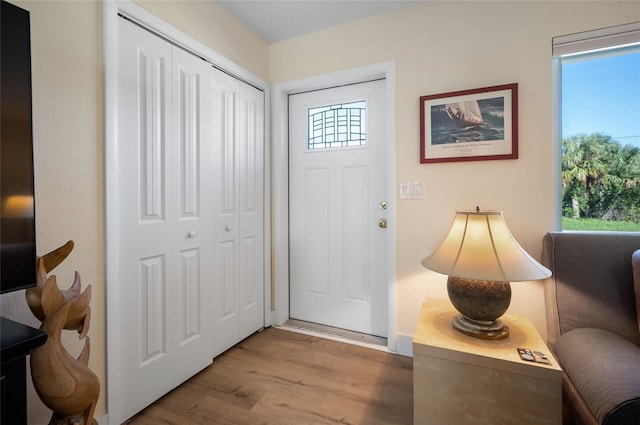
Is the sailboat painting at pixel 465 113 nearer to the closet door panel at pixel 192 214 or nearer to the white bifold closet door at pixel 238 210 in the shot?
the white bifold closet door at pixel 238 210

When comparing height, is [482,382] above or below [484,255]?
below

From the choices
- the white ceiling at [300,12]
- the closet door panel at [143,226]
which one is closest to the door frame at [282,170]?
the white ceiling at [300,12]

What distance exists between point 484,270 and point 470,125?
3.43 ft

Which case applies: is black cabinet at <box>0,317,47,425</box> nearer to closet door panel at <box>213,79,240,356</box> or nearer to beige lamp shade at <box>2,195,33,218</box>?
beige lamp shade at <box>2,195,33,218</box>

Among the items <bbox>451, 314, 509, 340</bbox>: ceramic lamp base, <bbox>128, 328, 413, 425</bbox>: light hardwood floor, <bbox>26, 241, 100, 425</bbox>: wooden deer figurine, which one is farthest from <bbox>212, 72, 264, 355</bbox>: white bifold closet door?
<bbox>451, 314, 509, 340</bbox>: ceramic lamp base

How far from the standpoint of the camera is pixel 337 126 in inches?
92.7

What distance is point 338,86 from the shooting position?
2328mm

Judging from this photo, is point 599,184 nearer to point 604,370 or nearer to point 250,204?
point 604,370

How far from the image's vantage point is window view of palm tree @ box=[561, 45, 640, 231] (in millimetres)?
1605

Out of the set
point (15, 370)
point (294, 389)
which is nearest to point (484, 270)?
point (294, 389)

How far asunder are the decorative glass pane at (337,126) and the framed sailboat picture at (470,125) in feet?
1.66

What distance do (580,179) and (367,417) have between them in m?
1.80

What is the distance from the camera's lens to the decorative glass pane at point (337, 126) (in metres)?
2.28

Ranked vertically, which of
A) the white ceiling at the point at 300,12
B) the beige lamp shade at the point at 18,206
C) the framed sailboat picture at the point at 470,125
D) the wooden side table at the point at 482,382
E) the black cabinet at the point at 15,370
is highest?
the white ceiling at the point at 300,12
